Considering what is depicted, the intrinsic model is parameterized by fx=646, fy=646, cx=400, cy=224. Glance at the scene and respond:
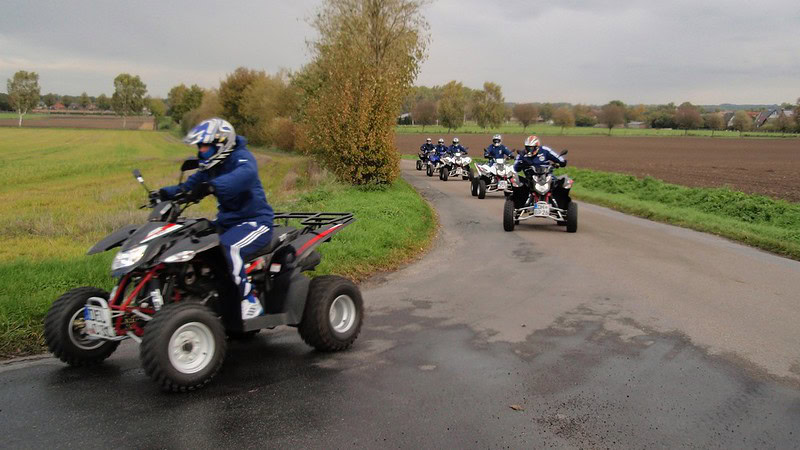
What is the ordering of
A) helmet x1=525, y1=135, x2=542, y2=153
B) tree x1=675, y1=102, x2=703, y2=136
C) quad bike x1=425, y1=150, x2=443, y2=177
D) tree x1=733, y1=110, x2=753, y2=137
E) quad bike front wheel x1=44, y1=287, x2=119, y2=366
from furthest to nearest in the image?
tree x1=675, y1=102, x2=703, y2=136 → tree x1=733, y1=110, x2=753, y2=137 → quad bike x1=425, y1=150, x2=443, y2=177 → helmet x1=525, y1=135, x2=542, y2=153 → quad bike front wheel x1=44, y1=287, x2=119, y2=366

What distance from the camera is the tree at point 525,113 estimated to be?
146m

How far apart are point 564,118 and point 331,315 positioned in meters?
148

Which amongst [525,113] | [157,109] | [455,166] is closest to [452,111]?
[525,113]

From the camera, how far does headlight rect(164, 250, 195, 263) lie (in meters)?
4.98

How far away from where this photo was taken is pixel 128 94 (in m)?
131

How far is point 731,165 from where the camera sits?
45.2 metres

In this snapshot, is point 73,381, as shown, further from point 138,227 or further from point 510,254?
point 510,254

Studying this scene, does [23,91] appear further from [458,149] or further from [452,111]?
[458,149]

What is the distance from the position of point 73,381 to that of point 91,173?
1575 inches

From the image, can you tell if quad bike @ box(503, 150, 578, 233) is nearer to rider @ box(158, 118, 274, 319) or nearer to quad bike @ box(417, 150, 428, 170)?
rider @ box(158, 118, 274, 319)

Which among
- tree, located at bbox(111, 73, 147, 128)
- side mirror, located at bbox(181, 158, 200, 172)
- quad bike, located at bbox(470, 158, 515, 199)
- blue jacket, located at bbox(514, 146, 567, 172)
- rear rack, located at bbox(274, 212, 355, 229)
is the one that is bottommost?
quad bike, located at bbox(470, 158, 515, 199)

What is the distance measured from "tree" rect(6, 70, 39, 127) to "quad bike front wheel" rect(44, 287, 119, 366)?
381 ft

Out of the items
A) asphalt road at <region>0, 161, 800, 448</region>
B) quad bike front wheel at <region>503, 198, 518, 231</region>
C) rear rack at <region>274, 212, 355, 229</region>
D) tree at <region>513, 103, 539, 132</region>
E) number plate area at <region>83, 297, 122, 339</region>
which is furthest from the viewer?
tree at <region>513, 103, 539, 132</region>

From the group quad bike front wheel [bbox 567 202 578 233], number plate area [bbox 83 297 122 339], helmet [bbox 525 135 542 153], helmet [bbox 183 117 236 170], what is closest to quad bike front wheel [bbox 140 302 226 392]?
number plate area [bbox 83 297 122 339]
